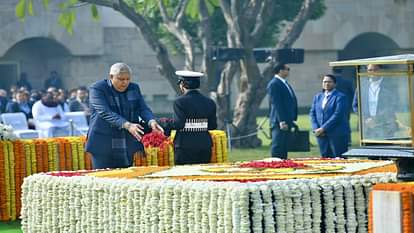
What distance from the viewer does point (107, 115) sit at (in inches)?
485

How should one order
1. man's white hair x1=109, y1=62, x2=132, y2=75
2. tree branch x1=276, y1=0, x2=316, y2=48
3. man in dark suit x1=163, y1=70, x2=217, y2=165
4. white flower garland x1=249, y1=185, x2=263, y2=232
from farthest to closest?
1. tree branch x1=276, y1=0, x2=316, y2=48
2. man in dark suit x1=163, y1=70, x2=217, y2=165
3. man's white hair x1=109, y1=62, x2=132, y2=75
4. white flower garland x1=249, y1=185, x2=263, y2=232

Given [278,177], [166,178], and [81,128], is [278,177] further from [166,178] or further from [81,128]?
[81,128]

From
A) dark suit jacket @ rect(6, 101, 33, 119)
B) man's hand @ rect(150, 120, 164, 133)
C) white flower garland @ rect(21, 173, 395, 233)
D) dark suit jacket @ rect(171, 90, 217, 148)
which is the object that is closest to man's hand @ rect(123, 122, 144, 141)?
man's hand @ rect(150, 120, 164, 133)

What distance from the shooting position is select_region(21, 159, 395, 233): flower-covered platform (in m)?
8.78

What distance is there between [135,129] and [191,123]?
0.75 metres

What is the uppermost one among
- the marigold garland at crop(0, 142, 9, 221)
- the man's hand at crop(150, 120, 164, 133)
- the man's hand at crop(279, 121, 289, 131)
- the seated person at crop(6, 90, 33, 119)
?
the seated person at crop(6, 90, 33, 119)

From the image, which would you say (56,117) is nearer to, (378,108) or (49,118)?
(49,118)

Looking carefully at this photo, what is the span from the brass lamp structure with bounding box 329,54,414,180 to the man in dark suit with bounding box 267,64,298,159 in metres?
9.56

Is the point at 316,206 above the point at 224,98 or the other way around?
the other way around

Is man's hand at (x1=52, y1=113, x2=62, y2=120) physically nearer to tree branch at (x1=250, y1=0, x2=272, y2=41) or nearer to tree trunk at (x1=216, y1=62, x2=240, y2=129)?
tree trunk at (x1=216, y1=62, x2=240, y2=129)

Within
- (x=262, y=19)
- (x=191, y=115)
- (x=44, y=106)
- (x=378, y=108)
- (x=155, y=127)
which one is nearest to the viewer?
(x=378, y=108)

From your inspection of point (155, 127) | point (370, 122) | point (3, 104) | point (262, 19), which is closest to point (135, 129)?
point (155, 127)

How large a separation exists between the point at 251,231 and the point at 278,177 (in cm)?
94

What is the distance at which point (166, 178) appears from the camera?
32.6ft
